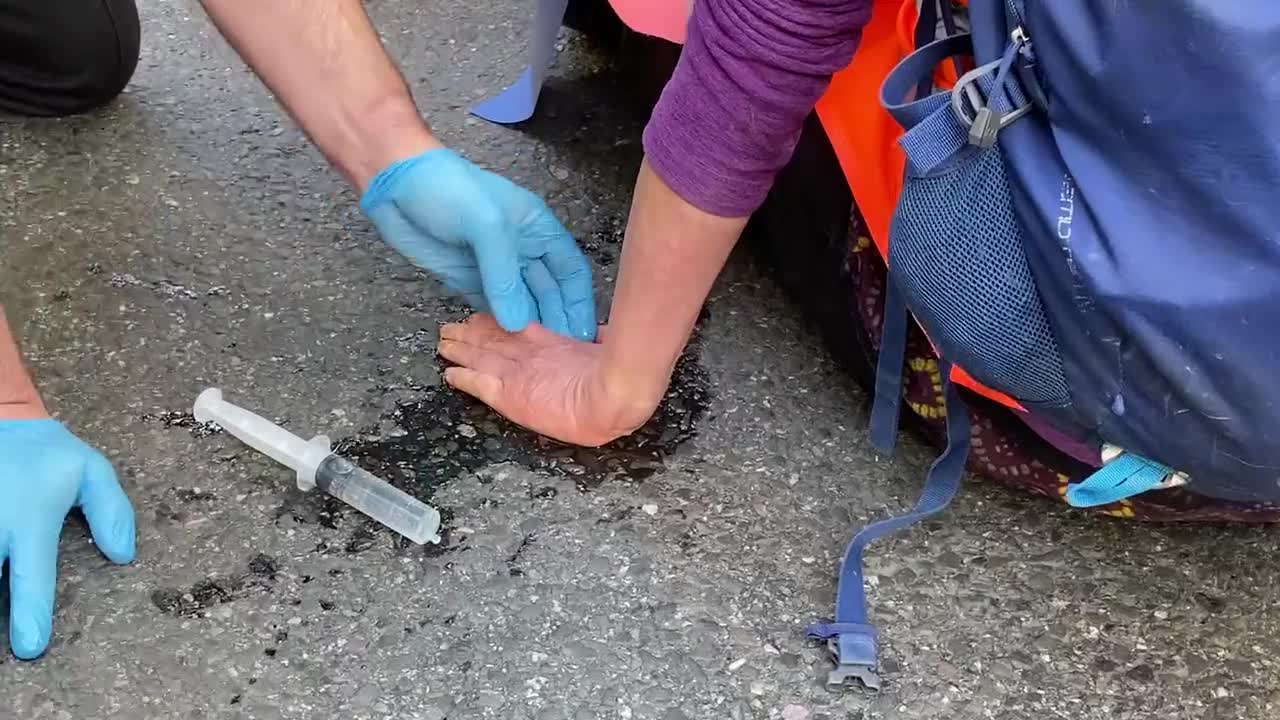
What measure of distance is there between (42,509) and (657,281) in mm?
601

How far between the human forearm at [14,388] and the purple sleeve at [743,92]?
2.20ft

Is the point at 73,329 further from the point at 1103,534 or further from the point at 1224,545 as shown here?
the point at 1224,545

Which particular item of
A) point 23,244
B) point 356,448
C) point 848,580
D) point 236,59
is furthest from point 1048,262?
point 236,59

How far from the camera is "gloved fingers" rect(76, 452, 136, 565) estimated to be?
0.99 metres

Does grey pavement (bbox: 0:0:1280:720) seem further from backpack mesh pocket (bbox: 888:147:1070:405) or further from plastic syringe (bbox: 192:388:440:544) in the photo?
backpack mesh pocket (bbox: 888:147:1070:405)

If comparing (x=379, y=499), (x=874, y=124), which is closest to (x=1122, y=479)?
(x=874, y=124)

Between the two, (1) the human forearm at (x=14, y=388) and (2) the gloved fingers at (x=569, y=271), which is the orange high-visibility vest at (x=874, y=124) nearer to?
(2) the gloved fingers at (x=569, y=271)

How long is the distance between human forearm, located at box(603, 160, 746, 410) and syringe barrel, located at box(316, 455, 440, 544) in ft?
0.76

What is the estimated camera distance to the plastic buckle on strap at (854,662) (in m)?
0.95

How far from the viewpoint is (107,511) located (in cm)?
100

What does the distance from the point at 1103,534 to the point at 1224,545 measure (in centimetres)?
13

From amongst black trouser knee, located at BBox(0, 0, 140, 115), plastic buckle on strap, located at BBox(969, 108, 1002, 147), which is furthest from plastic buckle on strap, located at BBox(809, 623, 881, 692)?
black trouser knee, located at BBox(0, 0, 140, 115)

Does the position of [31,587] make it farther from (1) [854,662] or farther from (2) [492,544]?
(1) [854,662]

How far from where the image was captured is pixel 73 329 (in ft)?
4.07
